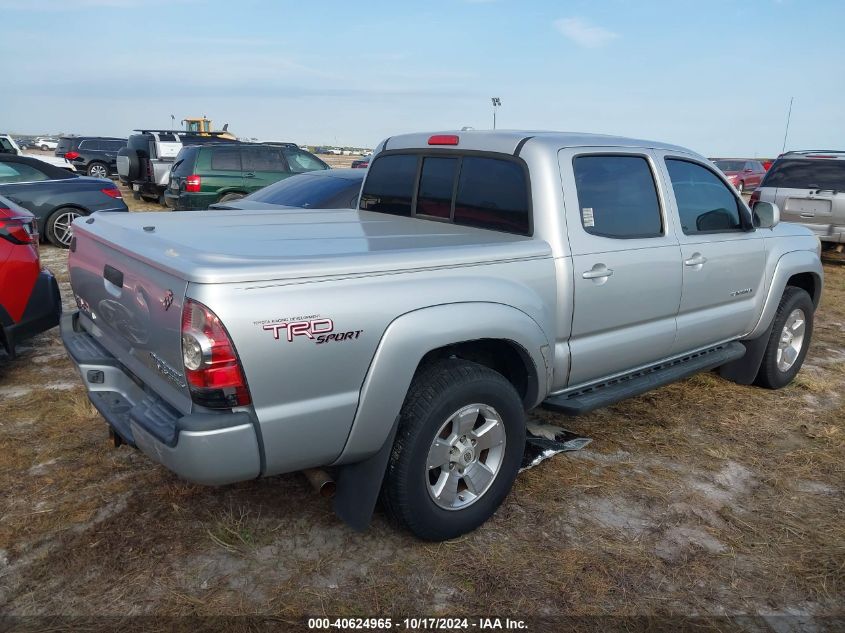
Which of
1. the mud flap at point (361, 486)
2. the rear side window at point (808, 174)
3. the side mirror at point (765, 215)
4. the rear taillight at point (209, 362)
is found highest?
the rear side window at point (808, 174)

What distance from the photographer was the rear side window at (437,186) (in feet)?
12.9

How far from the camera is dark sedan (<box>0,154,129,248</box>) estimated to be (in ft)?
32.2

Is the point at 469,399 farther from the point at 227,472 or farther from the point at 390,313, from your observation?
the point at 227,472

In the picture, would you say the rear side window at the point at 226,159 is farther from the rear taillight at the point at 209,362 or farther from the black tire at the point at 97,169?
the black tire at the point at 97,169

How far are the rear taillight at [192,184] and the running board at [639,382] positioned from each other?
9773mm

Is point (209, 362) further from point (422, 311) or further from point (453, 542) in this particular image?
point (453, 542)

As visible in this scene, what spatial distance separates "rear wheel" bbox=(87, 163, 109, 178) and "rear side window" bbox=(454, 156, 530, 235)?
78.7 feet

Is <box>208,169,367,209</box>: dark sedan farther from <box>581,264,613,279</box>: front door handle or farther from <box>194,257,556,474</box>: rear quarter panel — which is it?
<box>194,257,556,474</box>: rear quarter panel

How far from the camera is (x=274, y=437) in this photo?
93.3 inches

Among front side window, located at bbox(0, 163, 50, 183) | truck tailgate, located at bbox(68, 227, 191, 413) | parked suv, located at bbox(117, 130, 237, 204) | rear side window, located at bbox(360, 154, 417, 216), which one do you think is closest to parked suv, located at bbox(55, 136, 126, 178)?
parked suv, located at bbox(117, 130, 237, 204)

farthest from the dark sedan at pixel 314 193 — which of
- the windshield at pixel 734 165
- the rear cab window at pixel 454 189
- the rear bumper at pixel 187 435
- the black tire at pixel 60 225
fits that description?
the windshield at pixel 734 165

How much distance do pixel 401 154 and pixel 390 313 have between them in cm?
211

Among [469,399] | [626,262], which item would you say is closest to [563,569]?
[469,399]

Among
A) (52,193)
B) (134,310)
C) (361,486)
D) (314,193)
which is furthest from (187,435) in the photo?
(52,193)
